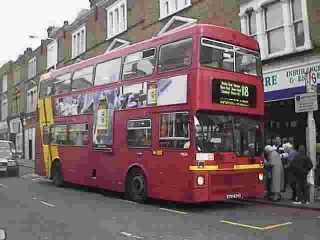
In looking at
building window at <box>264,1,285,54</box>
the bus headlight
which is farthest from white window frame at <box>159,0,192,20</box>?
the bus headlight

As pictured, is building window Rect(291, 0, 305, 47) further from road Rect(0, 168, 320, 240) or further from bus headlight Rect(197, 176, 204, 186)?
bus headlight Rect(197, 176, 204, 186)

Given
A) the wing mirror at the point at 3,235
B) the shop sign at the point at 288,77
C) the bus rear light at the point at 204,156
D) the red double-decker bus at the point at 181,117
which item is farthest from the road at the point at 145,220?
the shop sign at the point at 288,77

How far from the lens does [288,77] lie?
1708 centimetres

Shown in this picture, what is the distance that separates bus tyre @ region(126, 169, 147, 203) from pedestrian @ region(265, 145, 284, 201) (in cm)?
357

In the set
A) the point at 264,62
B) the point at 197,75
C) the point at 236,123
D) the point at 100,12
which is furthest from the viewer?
the point at 100,12

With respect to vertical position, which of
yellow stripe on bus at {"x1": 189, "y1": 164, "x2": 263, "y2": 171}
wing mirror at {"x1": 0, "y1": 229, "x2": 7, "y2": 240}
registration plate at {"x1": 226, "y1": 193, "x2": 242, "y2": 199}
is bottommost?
wing mirror at {"x1": 0, "y1": 229, "x2": 7, "y2": 240}

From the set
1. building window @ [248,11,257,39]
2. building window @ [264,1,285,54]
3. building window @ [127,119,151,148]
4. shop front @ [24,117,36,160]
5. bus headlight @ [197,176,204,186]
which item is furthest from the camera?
shop front @ [24,117,36,160]

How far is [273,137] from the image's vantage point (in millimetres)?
18953

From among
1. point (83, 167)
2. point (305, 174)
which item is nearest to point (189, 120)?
point (305, 174)

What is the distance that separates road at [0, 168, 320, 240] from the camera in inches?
364

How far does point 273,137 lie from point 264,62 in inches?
116

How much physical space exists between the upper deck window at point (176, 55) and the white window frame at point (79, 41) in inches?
878

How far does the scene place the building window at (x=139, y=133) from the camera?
43.7 ft

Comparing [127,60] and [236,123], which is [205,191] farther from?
[127,60]
